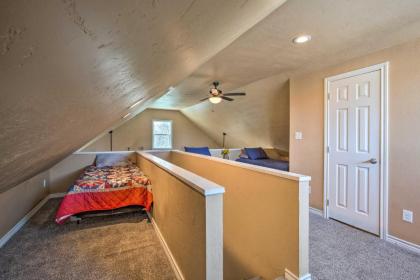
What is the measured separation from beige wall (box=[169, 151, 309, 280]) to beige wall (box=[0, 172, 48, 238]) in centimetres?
251

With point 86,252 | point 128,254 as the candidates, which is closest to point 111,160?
point 86,252

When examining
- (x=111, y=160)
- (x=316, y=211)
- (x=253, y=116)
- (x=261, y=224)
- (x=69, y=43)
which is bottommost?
(x=316, y=211)

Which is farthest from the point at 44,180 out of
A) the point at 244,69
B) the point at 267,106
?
the point at 267,106

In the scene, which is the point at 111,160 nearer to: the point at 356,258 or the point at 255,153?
the point at 255,153

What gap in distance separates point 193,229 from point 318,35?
7.29 ft

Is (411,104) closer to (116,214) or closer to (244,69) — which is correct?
(244,69)

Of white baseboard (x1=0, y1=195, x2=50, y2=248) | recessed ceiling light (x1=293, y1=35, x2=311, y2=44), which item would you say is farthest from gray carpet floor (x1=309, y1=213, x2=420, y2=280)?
white baseboard (x1=0, y1=195, x2=50, y2=248)

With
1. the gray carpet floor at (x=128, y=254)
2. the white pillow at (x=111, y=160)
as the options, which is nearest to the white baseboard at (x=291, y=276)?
the gray carpet floor at (x=128, y=254)

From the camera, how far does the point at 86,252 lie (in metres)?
2.14

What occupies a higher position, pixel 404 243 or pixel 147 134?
pixel 147 134

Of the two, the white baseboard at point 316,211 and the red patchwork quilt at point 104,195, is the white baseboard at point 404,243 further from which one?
the red patchwork quilt at point 104,195

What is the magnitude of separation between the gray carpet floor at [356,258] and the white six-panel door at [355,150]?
0.28 m

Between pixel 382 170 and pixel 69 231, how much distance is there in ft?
12.6

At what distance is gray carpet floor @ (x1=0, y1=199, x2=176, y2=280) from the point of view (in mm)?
1823
